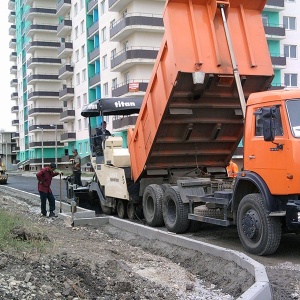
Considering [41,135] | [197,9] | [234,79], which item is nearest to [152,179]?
[234,79]

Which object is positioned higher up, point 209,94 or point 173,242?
point 209,94

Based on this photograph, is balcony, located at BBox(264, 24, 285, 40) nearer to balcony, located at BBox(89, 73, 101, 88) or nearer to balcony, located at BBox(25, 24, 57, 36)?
balcony, located at BBox(89, 73, 101, 88)

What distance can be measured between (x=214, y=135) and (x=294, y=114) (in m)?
3.63

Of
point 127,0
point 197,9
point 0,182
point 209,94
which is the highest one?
point 127,0

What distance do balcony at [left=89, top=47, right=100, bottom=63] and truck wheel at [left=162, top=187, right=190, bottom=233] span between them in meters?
41.8

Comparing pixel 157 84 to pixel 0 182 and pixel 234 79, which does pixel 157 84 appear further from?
pixel 0 182

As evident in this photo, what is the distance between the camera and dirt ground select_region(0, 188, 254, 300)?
4910mm

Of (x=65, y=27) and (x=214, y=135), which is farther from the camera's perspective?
(x=65, y=27)

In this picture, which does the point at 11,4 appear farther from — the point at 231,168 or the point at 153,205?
the point at 153,205

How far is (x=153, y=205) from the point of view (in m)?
10.8

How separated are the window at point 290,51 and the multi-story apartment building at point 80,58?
0.31ft

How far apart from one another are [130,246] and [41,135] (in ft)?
215

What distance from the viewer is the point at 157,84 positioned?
992 cm

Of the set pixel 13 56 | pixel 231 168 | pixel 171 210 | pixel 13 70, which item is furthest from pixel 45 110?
pixel 171 210
